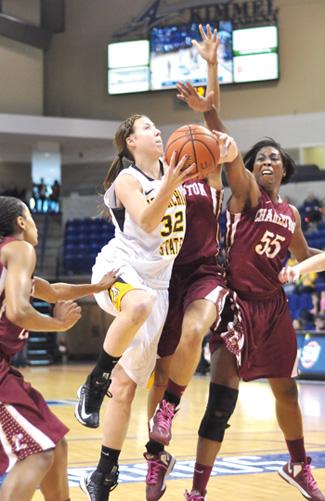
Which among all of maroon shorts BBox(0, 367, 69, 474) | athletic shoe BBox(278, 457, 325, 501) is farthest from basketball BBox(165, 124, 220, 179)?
athletic shoe BBox(278, 457, 325, 501)

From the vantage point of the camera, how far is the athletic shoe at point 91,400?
5410 millimetres

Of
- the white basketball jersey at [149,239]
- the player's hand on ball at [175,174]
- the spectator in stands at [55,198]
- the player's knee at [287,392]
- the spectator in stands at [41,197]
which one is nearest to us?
the player's hand on ball at [175,174]

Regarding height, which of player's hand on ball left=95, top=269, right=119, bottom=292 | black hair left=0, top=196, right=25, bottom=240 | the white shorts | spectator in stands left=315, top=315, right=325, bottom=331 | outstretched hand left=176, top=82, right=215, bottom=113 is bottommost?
spectator in stands left=315, top=315, right=325, bottom=331

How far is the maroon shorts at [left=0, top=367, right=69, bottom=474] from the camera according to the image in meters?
4.13

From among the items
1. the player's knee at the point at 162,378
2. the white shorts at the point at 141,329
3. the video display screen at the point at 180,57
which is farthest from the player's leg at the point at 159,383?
the video display screen at the point at 180,57

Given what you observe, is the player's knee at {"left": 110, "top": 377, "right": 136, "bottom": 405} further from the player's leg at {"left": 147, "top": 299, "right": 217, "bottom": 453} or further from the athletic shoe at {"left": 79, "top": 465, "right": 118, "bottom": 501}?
the athletic shoe at {"left": 79, "top": 465, "right": 118, "bottom": 501}

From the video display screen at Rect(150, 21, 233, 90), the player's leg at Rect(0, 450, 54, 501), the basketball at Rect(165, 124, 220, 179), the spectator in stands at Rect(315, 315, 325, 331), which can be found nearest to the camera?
the player's leg at Rect(0, 450, 54, 501)

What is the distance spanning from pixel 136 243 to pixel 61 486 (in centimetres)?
176

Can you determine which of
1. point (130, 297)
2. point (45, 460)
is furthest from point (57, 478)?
point (130, 297)

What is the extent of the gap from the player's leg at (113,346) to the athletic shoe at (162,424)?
34 centimetres

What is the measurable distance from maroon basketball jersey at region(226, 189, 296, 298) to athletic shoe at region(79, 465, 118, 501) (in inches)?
56.2

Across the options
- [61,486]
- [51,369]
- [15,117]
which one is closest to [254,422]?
[61,486]

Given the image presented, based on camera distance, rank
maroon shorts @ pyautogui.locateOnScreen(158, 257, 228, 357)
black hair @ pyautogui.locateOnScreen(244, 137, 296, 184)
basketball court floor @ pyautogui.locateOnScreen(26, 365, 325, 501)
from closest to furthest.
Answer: maroon shorts @ pyautogui.locateOnScreen(158, 257, 228, 357) < black hair @ pyautogui.locateOnScreen(244, 137, 296, 184) < basketball court floor @ pyautogui.locateOnScreen(26, 365, 325, 501)

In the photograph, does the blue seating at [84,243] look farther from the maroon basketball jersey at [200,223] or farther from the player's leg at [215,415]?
the player's leg at [215,415]
